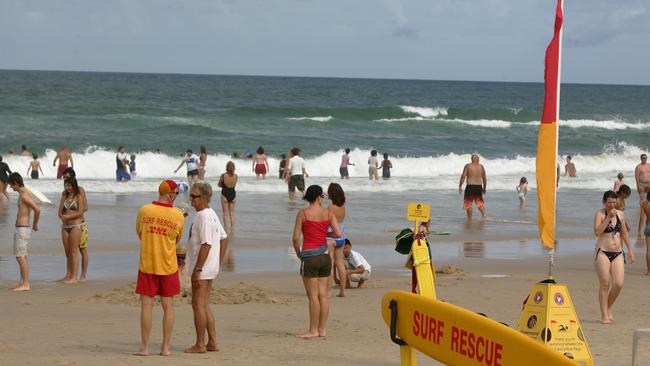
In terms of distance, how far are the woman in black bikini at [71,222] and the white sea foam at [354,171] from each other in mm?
13593

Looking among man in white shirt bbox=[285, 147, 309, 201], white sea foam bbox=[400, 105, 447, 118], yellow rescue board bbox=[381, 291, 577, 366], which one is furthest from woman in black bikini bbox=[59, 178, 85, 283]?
white sea foam bbox=[400, 105, 447, 118]

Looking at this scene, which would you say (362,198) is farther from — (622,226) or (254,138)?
(254,138)

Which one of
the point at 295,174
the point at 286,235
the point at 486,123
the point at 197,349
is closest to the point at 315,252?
the point at 197,349

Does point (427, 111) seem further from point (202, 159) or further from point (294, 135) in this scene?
point (202, 159)

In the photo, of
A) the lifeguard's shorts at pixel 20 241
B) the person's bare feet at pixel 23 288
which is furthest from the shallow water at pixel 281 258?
the lifeguard's shorts at pixel 20 241

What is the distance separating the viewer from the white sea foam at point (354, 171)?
91.9 feet

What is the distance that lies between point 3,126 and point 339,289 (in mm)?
38416

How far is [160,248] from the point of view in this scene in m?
7.86

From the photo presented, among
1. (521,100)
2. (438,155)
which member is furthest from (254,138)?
(521,100)

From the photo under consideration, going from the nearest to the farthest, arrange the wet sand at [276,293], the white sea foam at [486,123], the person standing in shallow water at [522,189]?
the wet sand at [276,293], the person standing in shallow water at [522,189], the white sea foam at [486,123]

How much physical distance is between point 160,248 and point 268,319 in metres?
2.54

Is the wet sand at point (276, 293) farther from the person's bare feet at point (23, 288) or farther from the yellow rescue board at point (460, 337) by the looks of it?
the yellow rescue board at point (460, 337)

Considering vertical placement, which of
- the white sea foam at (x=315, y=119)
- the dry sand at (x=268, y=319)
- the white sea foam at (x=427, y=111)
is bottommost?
the dry sand at (x=268, y=319)

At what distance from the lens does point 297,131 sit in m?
51.4
